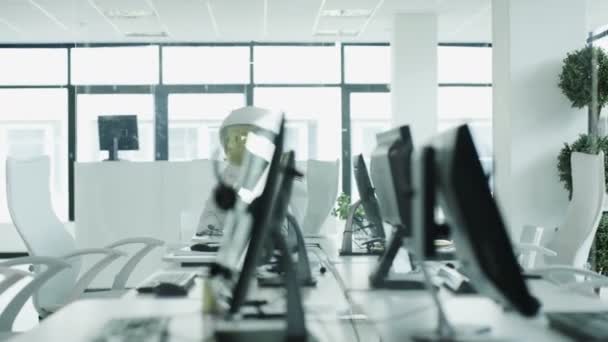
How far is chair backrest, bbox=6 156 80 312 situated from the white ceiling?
440 cm

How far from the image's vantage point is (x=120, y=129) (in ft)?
20.7

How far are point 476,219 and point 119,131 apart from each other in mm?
5397

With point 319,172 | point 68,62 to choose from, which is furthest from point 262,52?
point 319,172

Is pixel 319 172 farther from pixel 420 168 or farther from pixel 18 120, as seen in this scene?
pixel 18 120

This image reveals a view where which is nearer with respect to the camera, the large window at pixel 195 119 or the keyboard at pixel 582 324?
the keyboard at pixel 582 324

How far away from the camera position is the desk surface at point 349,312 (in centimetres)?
158

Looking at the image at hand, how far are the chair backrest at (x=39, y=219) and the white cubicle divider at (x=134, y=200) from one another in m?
2.86

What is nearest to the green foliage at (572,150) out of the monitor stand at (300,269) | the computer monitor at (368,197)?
the computer monitor at (368,197)

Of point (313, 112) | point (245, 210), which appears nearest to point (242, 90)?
point (313, 112)

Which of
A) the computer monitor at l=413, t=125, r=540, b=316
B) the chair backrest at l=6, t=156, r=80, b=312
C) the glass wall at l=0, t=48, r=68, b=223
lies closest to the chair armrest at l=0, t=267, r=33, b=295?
the chair backrest at l=6, t=156, r=80, b=312

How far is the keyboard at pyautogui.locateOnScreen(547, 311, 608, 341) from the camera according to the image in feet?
4.74

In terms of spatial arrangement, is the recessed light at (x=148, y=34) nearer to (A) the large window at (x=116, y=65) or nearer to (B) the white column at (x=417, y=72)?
(A) the large window at (x=116, y=65)

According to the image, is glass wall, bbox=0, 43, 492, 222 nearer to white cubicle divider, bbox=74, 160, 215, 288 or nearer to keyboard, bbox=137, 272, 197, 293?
white cubicle divider, bbox=74, 160, 215, 288

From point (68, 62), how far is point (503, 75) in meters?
6.08
